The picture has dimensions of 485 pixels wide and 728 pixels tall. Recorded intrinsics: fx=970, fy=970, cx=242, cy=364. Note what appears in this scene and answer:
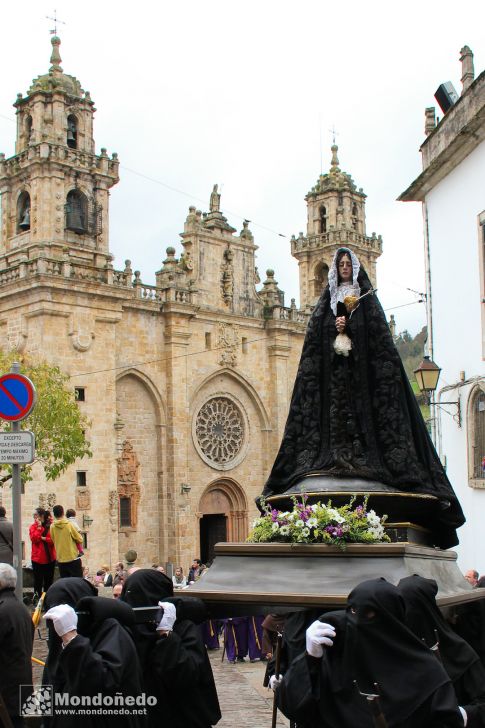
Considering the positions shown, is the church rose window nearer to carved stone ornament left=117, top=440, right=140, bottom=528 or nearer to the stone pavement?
carved stone ornament left=117, top=440, right=140, bottom=528

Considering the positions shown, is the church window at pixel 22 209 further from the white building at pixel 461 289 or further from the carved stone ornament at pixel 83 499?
the white building at pixel 461 289

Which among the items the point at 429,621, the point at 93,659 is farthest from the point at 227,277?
the point at 93,659

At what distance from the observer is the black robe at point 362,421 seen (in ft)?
20.3

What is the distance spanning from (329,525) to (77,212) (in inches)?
1212

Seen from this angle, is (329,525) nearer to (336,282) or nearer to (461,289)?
(336,282)

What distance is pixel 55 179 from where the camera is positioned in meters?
33.7

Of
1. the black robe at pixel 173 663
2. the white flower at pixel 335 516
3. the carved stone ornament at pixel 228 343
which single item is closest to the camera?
the black robe at pixel 173 663

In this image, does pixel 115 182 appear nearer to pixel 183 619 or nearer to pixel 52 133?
pixel 52 133

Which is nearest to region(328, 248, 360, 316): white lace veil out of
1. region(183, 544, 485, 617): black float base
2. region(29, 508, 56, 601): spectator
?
region(183, 544, 485, 617): black float base

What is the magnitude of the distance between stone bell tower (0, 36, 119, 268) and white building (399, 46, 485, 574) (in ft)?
58.2

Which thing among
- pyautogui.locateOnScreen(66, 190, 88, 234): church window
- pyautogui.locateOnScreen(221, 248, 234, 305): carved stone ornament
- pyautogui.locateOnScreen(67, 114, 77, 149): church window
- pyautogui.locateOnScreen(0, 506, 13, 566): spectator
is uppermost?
pyautogui.locateOnScreen(67, 114, 77, 149): church window

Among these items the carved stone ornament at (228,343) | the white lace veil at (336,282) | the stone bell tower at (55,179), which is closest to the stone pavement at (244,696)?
the white lace veil at (336,282)

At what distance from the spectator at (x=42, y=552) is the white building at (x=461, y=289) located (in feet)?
22.6

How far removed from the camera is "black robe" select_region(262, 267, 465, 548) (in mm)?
6188
